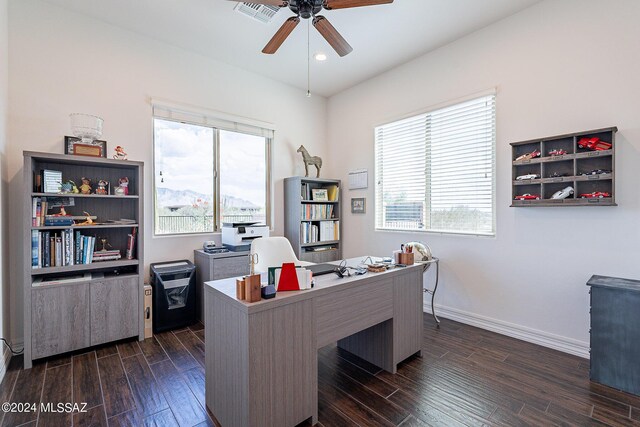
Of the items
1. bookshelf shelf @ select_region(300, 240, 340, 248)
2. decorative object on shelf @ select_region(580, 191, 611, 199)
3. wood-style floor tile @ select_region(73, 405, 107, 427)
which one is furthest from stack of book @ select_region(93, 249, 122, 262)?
decorative object on shelf @ select_region(580, 191, 611, 199)

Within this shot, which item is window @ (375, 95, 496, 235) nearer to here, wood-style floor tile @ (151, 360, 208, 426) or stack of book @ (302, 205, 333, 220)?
stack of book @ (302, 205, 333, 220)

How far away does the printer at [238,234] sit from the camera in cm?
341

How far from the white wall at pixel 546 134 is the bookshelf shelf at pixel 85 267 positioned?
10.7 ft

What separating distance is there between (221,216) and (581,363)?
3873 millimetres

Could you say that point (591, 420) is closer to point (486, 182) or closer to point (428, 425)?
point (428, 425)

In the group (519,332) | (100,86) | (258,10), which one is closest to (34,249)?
(100,86)

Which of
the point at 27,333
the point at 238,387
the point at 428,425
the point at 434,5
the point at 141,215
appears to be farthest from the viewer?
the point at 141,215

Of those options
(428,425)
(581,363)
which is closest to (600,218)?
(581,363)

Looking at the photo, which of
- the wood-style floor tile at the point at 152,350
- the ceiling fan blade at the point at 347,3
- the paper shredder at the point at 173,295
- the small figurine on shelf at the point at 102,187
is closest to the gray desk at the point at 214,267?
the paper shredder at the point at 173,295

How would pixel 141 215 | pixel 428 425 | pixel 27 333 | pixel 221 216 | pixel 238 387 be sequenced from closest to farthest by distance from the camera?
1. pixel 238 387
2. pixel 428 425
3. pixel 27 333
4. pixel 141 215
5. pixel 221 216

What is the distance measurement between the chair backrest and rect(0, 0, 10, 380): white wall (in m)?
1.95

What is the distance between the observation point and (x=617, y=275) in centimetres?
233

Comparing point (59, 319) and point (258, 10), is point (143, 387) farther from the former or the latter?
point (258, 10)

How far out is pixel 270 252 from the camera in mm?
2744
